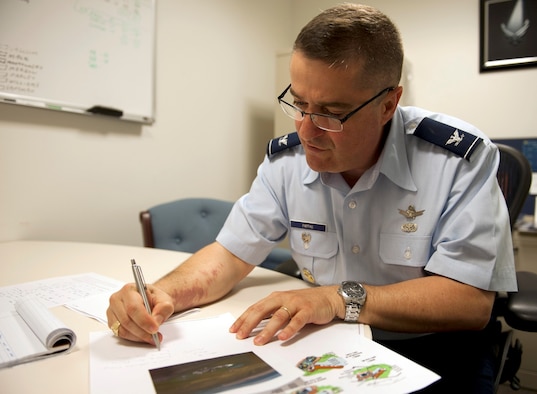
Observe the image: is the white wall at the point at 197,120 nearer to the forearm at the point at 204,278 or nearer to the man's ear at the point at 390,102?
the forearm at the point at 204,278

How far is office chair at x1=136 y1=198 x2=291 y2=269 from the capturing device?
1700 mm

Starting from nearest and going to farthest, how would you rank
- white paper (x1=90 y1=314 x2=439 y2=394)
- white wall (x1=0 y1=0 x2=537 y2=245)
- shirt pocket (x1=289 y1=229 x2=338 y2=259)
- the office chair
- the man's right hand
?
1. white paper (x1=90 y1=314 x2=439 y2=394)
2. the man's right hand
3. shirt pocket (x1=289 y1=229 x2=338 y2=259)
4. white wall (x1=0 y1=0 x2=537 y2=245)
5. the office chair

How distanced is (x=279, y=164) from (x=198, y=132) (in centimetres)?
122

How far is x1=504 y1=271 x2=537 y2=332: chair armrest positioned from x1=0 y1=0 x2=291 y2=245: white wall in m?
1.60

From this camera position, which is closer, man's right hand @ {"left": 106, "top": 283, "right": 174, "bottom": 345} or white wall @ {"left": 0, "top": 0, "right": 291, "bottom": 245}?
man's right hand @ {"left": 106, "top": 283, "right": 174, "bottom": 345}

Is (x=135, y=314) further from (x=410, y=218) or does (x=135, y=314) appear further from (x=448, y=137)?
(x=448, y=137)

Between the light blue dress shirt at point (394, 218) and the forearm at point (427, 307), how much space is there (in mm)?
32

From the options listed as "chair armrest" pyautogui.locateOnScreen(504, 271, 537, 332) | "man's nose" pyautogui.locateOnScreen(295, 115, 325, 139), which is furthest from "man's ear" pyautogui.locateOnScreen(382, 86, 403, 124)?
"chair armrest" pyautogui.locateOnScreen(504, 271, 537, 332)

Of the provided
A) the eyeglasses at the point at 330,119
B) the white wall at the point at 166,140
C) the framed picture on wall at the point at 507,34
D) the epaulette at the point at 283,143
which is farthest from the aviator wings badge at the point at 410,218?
the framed picture on wall at the point at 507,34

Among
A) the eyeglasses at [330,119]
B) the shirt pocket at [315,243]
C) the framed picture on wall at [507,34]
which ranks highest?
the framed picture on wall at [507,34]

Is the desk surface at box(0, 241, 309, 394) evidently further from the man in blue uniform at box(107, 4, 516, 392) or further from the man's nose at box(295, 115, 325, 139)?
the man's nose at box(295, 115, 325, 139)

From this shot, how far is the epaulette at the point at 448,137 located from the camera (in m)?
0.88

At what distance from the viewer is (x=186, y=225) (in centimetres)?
181

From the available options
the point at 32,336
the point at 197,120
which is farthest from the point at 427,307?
the point at 197,120
